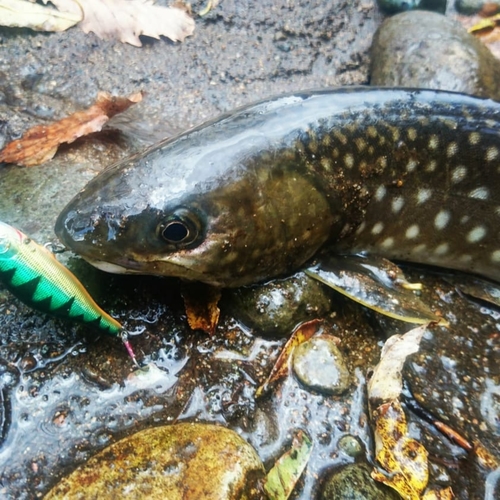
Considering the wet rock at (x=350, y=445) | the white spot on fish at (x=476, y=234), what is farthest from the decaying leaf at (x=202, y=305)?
the white spot on fish at (x=476, y=234)

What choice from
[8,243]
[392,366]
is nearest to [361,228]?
[392,366]

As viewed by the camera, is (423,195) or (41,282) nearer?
(41,282)

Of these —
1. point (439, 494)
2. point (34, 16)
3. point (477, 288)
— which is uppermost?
point (34, 16)

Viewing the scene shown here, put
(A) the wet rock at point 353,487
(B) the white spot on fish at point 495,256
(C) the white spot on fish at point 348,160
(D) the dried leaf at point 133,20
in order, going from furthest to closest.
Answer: (D) the dried leaf at point 133,20 → (B) the white spot on fish at point 495,256 → (C) the white spot on fish at point 348,160 → (A) the wet rock at point 353,487

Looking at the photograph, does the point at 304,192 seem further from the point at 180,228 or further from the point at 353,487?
the point at 353,487

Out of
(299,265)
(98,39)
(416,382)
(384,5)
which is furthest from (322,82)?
(416,382)

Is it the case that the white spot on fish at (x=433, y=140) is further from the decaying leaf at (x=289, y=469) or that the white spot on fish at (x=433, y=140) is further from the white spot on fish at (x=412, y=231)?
the decaying leaf at (x=289, y=469)
